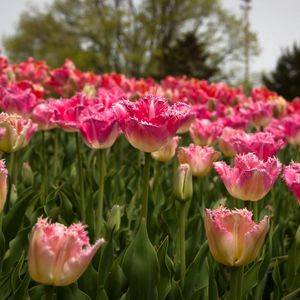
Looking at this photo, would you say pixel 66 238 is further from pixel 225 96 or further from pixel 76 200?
pixel 225 96

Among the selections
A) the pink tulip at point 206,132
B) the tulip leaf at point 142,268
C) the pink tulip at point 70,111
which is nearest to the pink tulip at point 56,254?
the tulip leaf at point 142,268

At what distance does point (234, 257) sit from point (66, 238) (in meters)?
0.40

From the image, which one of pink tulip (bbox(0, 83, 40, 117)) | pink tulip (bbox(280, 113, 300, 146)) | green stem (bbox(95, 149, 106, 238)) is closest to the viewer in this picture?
green stem (bbox(95, 149, 106, 238))

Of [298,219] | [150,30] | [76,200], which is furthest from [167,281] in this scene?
[150,30]

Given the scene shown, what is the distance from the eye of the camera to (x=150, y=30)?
29.2 metres

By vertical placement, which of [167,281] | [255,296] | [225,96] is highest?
[225,96]

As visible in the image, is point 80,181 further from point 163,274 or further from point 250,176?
point 250,176

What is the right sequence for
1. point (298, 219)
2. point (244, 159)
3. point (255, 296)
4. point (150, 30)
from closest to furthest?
1. point (244, 159)
2. point (255, 296)
3. point (298, 219)
4. point (150, 30)

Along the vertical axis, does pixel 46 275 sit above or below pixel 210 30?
below

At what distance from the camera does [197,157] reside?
2.04 m

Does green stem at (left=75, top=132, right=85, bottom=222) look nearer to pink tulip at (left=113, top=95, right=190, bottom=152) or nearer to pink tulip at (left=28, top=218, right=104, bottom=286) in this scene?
pink tulip at (left=113, top=95, right=190, bottom=152)

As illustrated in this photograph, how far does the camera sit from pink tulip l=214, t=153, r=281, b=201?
150cm

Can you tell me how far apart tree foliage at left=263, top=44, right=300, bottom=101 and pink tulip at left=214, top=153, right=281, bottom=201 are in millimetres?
25242

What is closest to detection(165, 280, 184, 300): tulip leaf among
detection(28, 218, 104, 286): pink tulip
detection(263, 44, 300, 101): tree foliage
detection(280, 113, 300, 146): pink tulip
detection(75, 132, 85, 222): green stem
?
detection(28, 218, 104, 286): pink tulip
